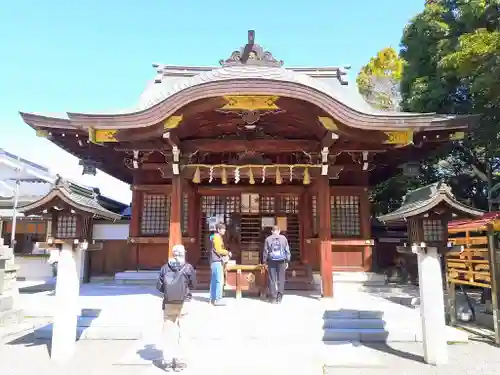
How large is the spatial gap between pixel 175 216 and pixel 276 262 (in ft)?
8.47

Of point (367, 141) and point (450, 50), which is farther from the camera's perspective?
point (450, 50)

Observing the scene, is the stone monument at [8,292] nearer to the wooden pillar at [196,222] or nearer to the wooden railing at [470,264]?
the wooden pillar at [196,222]

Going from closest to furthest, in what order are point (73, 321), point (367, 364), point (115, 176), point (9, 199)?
1. point (367, 364)
2. point (73, 321)
3. point (115, 176)
4. point (9, 199)

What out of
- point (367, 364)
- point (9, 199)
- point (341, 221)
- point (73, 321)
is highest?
point (9, 199)

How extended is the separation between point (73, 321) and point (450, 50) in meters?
13.0

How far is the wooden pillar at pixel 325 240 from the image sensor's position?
8.74 meters

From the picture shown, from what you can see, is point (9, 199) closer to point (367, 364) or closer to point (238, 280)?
point (238, 280)

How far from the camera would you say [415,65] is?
48.2 feet

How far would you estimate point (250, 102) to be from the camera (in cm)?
830

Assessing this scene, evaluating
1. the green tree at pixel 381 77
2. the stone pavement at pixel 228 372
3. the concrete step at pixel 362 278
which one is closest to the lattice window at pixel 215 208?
the concrete step at pixel 362 278

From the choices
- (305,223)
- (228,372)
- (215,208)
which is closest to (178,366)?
(228,372)

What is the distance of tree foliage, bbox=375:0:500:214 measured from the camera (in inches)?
393

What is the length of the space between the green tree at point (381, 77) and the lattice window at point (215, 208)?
1731 cm

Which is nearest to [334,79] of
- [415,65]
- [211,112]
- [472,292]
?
[415,65]
